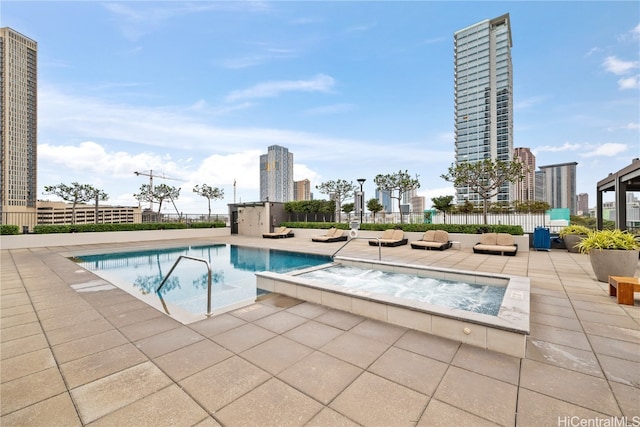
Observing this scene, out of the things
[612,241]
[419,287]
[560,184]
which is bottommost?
[419,287]

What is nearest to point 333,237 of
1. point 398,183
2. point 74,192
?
point 398,183

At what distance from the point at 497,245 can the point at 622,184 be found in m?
3.89

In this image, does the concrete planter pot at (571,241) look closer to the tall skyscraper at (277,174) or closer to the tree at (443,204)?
the tree at (443,204)

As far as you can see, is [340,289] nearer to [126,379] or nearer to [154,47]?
[126,379]

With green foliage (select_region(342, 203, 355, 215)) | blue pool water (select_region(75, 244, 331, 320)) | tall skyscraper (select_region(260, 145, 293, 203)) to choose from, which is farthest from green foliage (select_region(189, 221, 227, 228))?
tall skyscraper (select_region(260, 145, 293, 203))

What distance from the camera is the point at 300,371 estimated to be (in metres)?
2.16

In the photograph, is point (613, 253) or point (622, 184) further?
point (622, 184)

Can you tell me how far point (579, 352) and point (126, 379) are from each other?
13.0 ft

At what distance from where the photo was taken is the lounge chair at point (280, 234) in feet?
53.7

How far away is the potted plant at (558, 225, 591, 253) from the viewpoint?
867 centimetres

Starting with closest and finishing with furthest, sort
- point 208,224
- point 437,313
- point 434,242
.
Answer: point 437,313
point 434,242
point 208,224

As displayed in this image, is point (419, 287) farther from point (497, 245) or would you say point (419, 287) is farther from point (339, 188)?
point (339, 188)

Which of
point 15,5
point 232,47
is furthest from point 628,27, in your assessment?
point 15,5

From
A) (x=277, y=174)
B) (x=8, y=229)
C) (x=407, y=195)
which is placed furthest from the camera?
(x=277, y=174)
